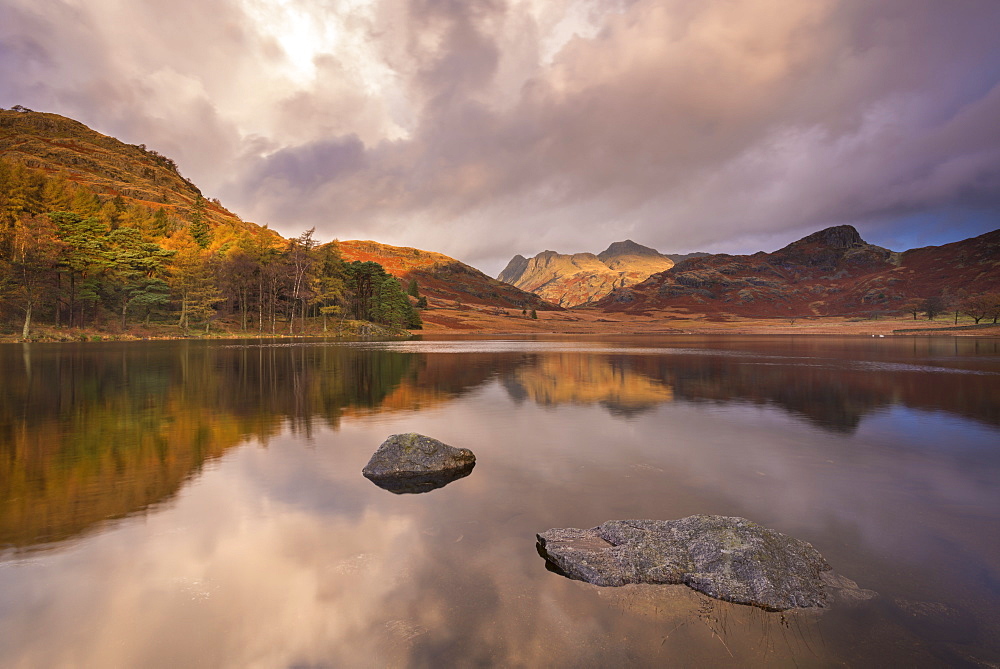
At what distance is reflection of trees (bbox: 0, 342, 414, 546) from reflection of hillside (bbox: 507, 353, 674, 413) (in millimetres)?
8028

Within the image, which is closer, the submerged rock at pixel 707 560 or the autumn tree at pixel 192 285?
the submerged rock at pixel 707 560

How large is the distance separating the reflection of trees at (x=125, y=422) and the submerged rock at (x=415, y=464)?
13.9 feet

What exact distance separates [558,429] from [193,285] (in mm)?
83372

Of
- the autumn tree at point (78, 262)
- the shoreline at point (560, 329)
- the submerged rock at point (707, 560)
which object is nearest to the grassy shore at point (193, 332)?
the shoreline at point (560, 329)

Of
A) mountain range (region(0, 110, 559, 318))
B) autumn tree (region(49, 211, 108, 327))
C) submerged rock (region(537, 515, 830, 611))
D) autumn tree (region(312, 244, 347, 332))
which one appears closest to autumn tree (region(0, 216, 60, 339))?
autumn tree (region(49, 211, 108, 327))

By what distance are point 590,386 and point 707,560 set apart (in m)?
19.9

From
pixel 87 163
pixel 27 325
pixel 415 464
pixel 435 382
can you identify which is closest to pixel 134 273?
pixel 27 325

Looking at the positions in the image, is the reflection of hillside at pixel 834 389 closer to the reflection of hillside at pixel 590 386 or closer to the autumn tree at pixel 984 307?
the reflection of hillside at pixel 590 386

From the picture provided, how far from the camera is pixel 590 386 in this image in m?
25.9

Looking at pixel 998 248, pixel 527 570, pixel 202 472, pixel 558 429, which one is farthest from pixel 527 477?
pixel 998 248

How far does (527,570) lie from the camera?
20.5 ft

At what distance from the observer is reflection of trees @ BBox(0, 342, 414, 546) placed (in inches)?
338

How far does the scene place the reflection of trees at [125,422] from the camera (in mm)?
8586

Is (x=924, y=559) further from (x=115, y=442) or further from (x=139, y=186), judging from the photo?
(x=139, y=186)
